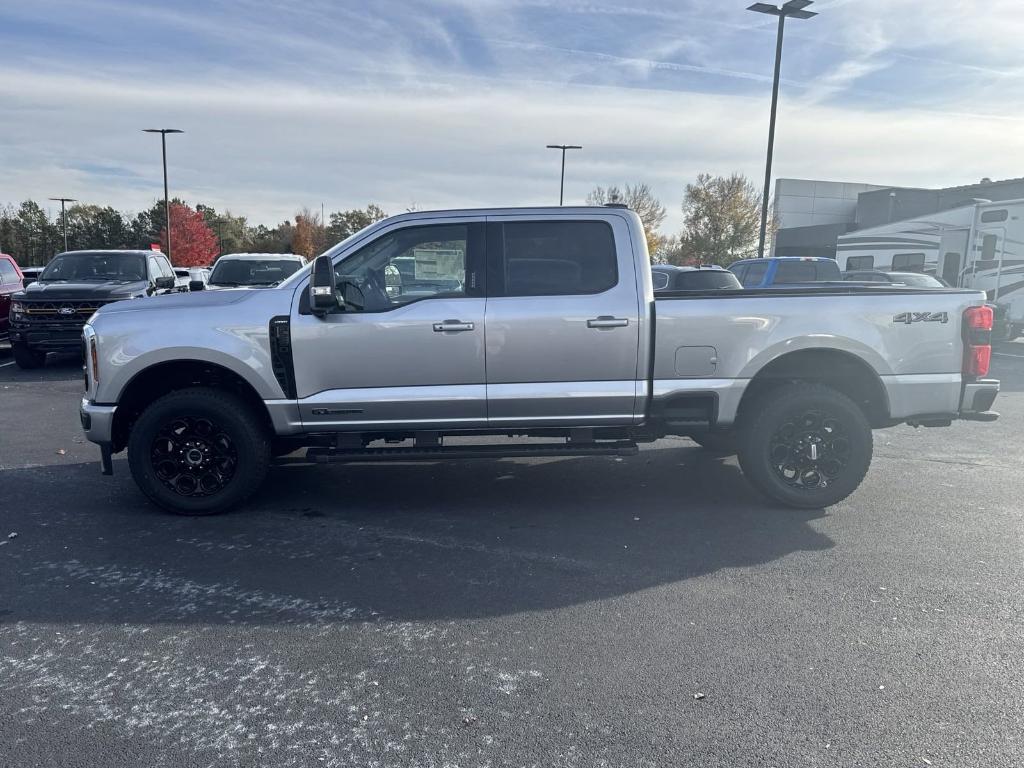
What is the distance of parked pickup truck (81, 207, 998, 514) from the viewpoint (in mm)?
5172

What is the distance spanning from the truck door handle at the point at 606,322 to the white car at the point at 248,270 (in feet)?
33.4

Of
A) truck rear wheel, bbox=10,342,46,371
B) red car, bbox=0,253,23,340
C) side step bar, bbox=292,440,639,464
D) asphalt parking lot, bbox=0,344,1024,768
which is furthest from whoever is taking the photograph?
red car, bbox=0,253,23,340

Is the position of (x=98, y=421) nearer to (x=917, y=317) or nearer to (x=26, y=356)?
(x=917, y=317)

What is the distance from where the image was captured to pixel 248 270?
47.2 feet

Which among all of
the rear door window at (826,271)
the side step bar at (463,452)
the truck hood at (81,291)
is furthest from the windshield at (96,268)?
the rear door window at (826,271)

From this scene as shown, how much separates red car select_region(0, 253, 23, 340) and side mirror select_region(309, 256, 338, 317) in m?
10.9

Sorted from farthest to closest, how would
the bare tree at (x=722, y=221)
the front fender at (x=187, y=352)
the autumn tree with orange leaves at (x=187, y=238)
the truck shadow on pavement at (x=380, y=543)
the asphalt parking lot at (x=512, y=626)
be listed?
the autumn tree with orange leaves at (x=187, y=238) → the bare tree at (x=722, y=221) → the front fender at (x=187, y=352) → the truck shadow on pavement at (x=380, y=543) → the asphalt parking lot at (x=512, y=626)

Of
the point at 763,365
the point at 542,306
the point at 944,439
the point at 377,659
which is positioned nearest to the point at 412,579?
the point at 377,659

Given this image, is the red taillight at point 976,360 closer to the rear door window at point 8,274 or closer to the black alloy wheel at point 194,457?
the black alloy wheel at point 194,457

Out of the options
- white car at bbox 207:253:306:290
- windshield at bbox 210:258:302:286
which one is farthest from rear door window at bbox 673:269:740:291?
windshield at bbox 210:258:302:286

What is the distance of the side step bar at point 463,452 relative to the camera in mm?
5230

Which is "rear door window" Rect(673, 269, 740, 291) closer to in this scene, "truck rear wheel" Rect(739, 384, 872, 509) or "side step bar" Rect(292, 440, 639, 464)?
"truck rear wheel" Rect(739, 384, 872, 509)

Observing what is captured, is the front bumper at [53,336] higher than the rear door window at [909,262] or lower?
lower

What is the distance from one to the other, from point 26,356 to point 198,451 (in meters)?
9.08
